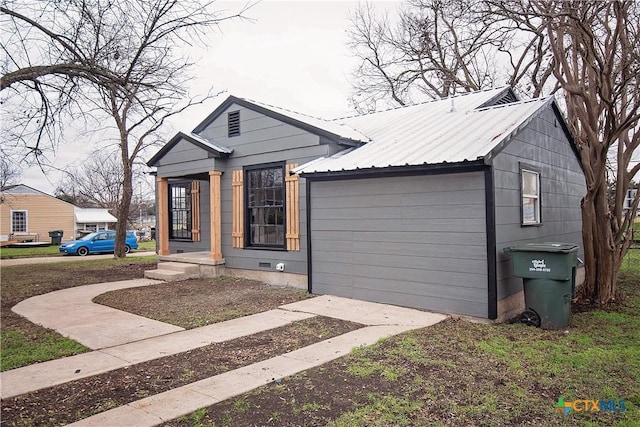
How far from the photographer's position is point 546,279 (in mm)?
6066

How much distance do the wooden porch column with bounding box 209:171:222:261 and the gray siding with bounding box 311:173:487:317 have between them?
119 inches

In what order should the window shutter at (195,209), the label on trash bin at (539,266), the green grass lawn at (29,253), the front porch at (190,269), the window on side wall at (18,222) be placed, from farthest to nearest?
the window on side wall at (18,222), the green grass lawn at (29,253), the window shutter at (195,209), the front porch at (190,269), the label on trash bin at (539,266)

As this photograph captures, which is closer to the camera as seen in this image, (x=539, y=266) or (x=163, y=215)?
(x=539, y=266)

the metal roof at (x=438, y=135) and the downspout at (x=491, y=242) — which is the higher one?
the metal roof at (x=438, y=135)

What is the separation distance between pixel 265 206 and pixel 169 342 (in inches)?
188

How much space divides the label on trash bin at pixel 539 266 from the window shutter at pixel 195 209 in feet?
29.1

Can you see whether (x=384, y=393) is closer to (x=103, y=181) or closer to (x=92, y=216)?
(x=103, y=181)

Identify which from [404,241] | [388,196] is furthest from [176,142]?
[404,241]

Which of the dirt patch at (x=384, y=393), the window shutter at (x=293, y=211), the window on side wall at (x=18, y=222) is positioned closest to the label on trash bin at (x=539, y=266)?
the dirt patch at (x=384, y=393)

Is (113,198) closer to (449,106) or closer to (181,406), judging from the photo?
(449,106)

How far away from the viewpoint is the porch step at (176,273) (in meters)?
10.3

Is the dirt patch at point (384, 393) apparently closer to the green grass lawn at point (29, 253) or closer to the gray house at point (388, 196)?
the gray house at point (388, 196)

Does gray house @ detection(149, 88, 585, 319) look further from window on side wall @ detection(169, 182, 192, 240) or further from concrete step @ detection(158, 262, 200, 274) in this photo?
window on side wall @ detection(169, 182, 192, 240)

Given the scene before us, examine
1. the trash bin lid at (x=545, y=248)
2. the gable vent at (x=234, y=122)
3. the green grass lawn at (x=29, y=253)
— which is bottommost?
the green grass lawn at (x=29, y=253)
